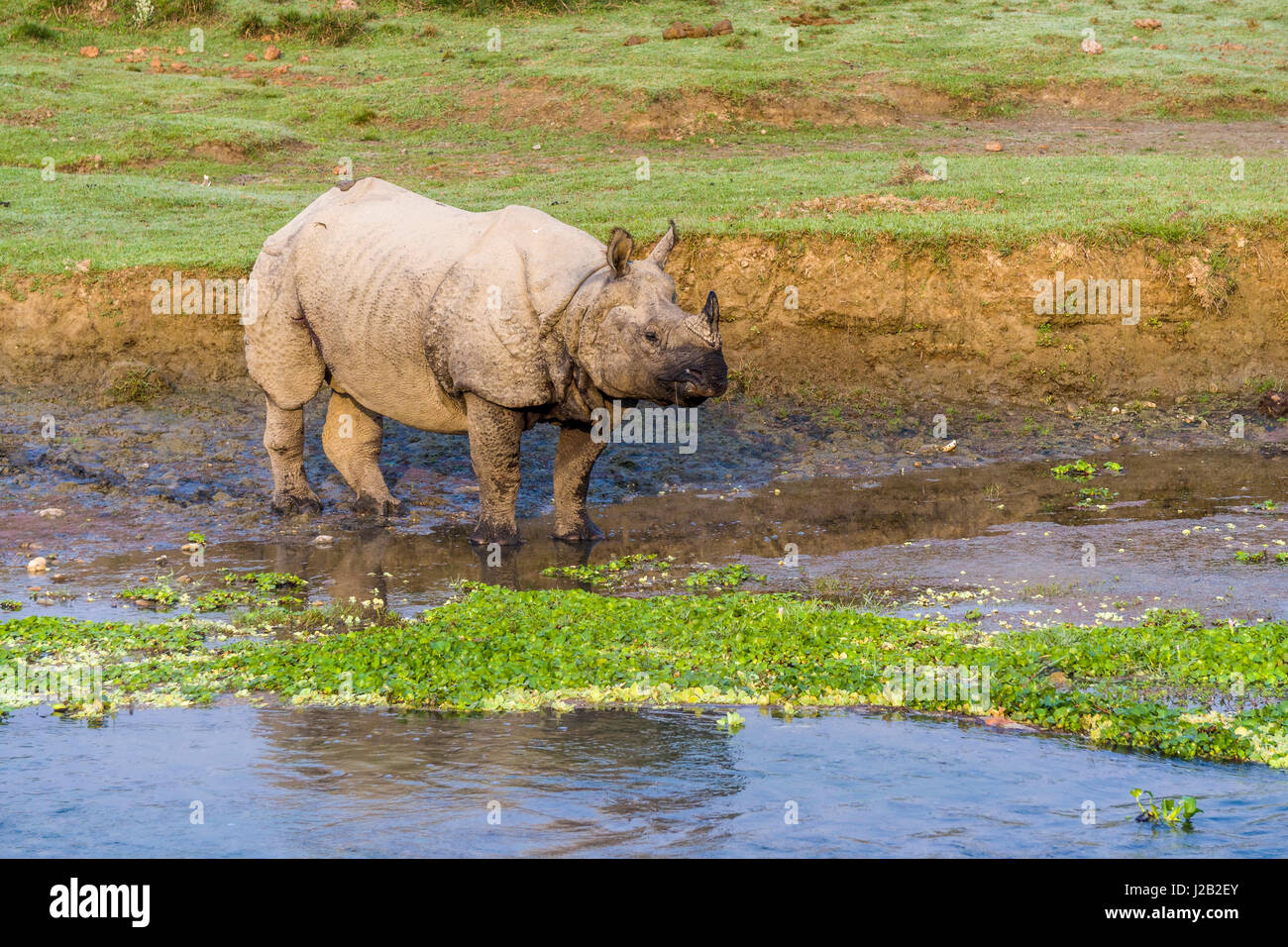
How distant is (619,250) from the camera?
1038cm

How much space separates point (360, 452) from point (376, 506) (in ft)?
1.63

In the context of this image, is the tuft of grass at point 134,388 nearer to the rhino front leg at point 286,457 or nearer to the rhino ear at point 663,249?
the rhino front leg at point 286,457

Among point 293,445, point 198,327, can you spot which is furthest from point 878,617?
point 198,327

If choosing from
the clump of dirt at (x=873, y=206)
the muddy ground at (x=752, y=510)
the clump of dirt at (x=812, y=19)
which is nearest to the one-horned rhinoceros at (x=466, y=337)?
the muddy ground at (x=752, y=510)

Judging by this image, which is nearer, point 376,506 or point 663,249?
point 663,249

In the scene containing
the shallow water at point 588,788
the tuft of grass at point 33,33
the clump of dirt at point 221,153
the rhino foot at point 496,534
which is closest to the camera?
the shallow water at point 588,788

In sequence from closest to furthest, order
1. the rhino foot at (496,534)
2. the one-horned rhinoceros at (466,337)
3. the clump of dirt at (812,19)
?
1. the one-horned rhinoceros at (466,337)
2. the rhino foot at (496,534)
3. the clump of dirt at (812,19)

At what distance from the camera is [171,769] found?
700cm

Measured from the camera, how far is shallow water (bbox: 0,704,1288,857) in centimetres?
617

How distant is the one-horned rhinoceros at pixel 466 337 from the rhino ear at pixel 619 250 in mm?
13

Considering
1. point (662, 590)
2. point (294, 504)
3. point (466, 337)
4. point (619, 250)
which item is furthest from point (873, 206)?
point (662, 590)

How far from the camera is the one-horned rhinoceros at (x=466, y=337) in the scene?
34.1 ft

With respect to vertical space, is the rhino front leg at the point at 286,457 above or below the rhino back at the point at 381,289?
below

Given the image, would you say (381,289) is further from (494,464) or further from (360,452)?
(360,452)
